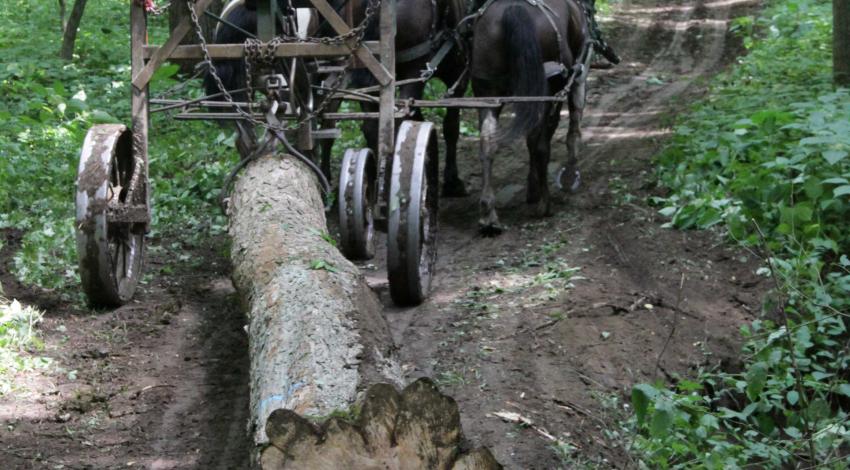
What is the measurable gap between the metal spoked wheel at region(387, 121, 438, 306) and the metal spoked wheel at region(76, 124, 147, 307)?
5.82ft

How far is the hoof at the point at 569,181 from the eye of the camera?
Answer: 34.8ft

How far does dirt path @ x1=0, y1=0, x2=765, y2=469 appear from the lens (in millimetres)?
5391

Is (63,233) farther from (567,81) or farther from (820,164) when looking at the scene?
(820,164)

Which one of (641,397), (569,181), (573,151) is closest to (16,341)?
(641,397)

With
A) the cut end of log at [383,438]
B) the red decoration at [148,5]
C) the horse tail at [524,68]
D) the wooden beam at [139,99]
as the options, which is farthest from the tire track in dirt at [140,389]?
the horse tail at [524,68]

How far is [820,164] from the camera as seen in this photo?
8.11 meters

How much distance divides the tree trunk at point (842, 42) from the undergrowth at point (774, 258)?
21cm

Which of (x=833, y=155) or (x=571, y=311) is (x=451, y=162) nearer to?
(x=571, y=311)

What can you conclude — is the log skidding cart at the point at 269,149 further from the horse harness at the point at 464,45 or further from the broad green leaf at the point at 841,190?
the broad green leaf at the point at 841,190

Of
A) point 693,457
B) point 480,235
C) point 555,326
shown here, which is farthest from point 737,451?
point 480,235

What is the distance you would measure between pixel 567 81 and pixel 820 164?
258cm

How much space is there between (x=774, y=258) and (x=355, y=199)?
9.88 ft

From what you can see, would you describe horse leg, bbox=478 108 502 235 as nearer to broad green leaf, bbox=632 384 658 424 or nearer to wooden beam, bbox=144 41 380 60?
wooden beam, bbox=144 41 380 60

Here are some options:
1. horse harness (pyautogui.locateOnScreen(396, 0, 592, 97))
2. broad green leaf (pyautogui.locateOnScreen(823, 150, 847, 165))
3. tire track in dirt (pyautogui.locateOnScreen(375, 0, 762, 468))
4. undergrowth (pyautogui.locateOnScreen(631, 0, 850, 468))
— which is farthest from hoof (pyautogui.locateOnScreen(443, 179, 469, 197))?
broad green leaf (pyautogui.locateOnScreen(823, 150, 847, 165))
